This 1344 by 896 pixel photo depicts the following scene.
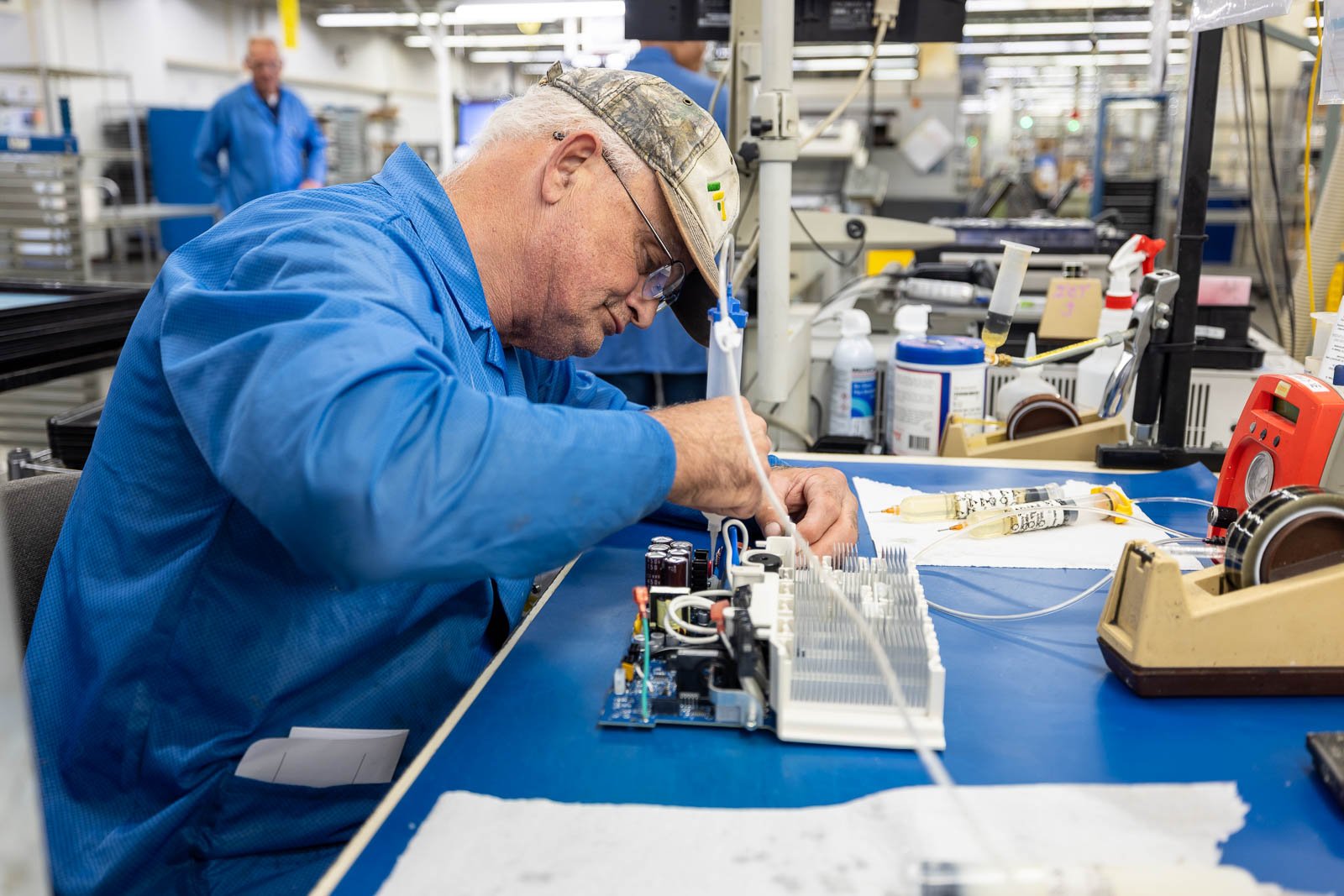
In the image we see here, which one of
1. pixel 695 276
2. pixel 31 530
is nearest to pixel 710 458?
pixel 695 276

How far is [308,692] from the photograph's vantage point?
0.92 meters

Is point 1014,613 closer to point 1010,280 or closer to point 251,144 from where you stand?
point 1010,280

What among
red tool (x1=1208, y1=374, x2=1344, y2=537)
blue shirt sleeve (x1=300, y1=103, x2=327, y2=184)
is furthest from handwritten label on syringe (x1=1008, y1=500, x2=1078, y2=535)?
blue shirt sleeve (x1=300, y1=103, x2=327, y2=184)

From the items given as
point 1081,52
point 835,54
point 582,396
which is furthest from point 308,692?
point 1081,52

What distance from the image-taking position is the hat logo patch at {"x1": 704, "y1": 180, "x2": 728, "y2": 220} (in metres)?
1.08

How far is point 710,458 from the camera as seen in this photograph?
85cm

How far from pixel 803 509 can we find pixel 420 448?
606 mm

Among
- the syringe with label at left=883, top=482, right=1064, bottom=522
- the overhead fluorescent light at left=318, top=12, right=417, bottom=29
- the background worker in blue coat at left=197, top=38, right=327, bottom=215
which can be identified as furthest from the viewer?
the overhead fluorescent light at left=318, top=12, right=417, bottom=29

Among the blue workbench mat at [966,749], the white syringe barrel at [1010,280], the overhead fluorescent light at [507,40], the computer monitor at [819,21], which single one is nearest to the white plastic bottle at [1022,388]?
the white syringe barrel at [1010,280]

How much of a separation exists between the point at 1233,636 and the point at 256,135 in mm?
5730

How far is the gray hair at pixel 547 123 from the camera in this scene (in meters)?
1.03

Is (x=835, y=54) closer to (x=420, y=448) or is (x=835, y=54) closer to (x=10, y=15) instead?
(x=10, y=15)

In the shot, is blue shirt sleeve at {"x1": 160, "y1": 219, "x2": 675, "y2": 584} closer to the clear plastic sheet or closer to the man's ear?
the man's ear

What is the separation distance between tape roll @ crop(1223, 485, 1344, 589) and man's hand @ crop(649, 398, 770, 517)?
402mm
